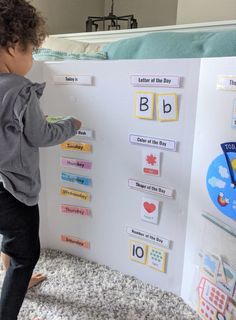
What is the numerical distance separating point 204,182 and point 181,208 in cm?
12

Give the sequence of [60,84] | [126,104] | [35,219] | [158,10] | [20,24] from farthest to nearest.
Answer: [158,10]
[60,84]
[126,104]
[35,219]
[20,24]

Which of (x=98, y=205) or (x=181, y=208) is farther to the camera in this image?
(x=98, y=205)

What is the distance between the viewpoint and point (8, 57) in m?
0.73

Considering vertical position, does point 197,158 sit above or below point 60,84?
below

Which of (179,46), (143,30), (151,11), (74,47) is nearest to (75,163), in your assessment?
(179,46)

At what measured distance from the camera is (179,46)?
100cm

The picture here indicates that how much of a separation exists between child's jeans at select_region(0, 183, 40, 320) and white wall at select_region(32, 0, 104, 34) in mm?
1904

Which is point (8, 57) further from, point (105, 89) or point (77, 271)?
point (77, 271)

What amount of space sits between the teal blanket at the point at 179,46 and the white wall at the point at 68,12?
1456 mm

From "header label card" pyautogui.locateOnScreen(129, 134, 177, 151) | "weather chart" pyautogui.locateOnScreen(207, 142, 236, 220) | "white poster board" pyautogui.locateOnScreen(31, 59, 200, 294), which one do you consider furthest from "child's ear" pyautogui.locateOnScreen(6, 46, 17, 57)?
"weather chart" pyautogui.locateOnScreen(207, 142, 236, 220)

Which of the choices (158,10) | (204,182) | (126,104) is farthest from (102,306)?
(158,10)

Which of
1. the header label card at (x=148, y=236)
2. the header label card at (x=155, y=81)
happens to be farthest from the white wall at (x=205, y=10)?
the header label card at (x=148, y=236)

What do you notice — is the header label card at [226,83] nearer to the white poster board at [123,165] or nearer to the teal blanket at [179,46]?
the white poster board at [123,165]

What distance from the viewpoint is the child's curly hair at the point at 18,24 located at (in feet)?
2.32
